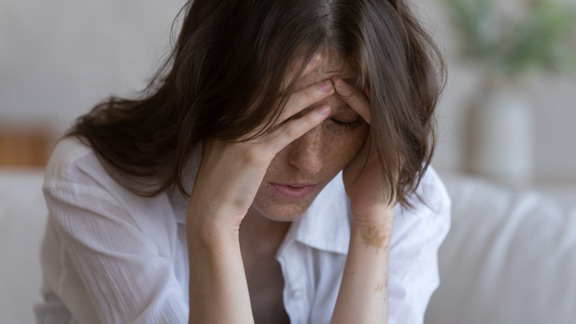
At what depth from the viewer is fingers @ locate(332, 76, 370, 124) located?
0.87m

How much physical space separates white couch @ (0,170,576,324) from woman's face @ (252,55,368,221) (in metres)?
0.45

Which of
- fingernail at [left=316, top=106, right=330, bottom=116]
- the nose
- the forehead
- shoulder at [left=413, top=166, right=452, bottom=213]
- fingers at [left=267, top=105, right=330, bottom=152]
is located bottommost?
shoulder at [left=413, top=166, right=452, bottom=213]

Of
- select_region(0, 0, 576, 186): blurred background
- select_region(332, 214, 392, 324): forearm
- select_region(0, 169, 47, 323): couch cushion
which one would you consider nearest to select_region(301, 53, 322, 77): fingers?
select_region(332, 214, 392, 324): forearm

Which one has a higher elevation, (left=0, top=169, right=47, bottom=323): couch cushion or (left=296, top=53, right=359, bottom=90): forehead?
(left=296, top=53, right=359, bottom=90): forehead

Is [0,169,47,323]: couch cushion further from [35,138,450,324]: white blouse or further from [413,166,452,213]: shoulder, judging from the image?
[413,166,452,213]: shoulder

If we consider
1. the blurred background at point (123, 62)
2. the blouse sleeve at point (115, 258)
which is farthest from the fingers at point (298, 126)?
the blurred background at point (123, 62)

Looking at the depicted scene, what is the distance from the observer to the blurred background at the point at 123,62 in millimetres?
2797

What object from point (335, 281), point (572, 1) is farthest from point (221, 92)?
point (572, 1)

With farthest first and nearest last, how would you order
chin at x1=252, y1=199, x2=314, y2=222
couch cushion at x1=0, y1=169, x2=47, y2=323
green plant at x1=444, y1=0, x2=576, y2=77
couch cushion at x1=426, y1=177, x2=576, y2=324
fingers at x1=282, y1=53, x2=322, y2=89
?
green plant at x1=444, y1=0, x2=576, y2=77, couch cushion at x1=0, y1=169, x2=47, y2=323, couch cushion at x1=426, y1=177, x2=576, y2=324, chin at x1=252, y1=199, x2=314, y2=222, fingers at x1=282, y1=53, x2=322, y2=89

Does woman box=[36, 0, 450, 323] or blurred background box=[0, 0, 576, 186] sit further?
blurred background box=[0, 0, 576, 186]

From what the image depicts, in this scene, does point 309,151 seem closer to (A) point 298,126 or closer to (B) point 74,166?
(A) point 298,126

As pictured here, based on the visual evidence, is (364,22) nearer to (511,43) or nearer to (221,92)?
(221,92)

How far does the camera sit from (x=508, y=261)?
130 cm

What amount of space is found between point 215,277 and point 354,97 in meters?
0.26
